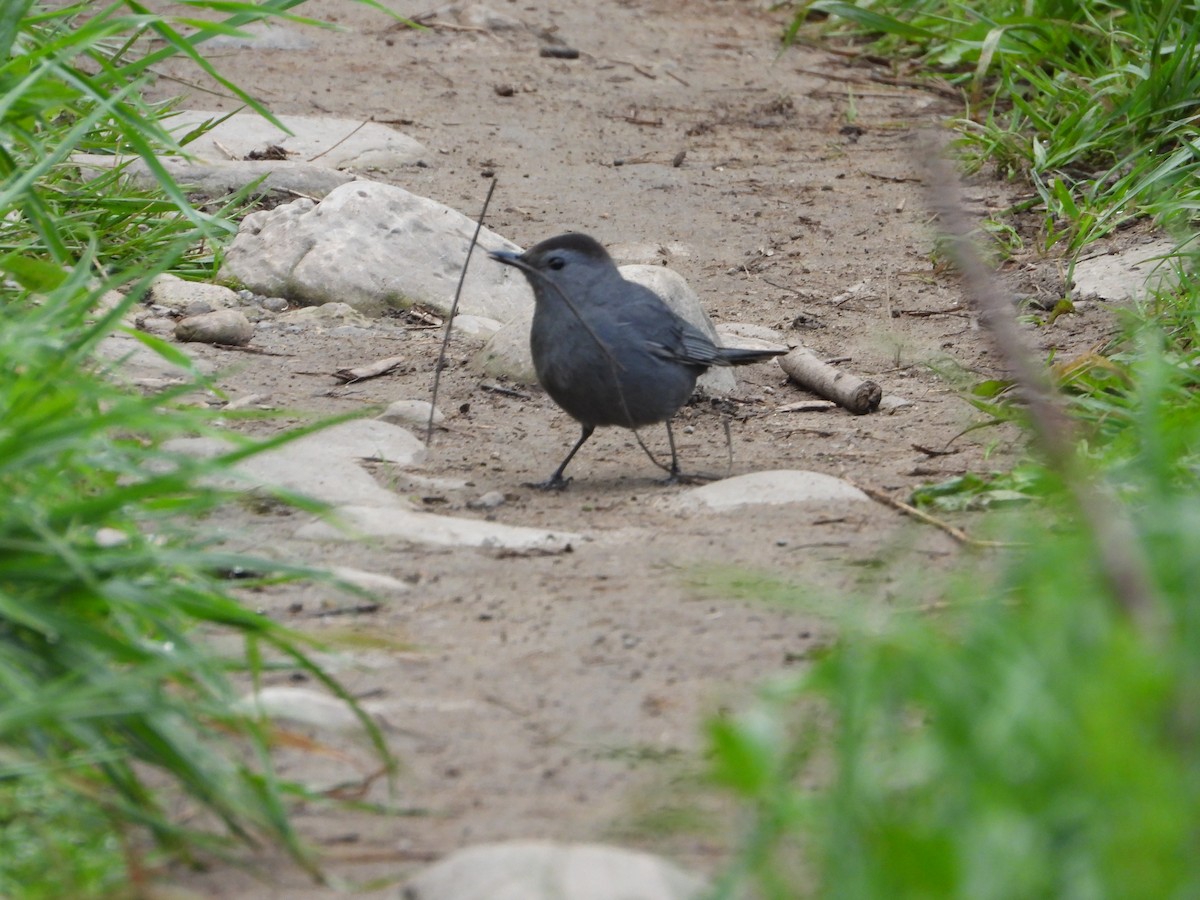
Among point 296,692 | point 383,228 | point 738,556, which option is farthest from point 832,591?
point 383,228

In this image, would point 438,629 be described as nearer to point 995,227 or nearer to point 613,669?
point 613,669

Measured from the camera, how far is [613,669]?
2895mm

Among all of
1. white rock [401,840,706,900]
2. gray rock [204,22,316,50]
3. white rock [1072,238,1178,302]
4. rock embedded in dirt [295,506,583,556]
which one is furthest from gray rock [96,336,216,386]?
gray rock [204,22,316,50]

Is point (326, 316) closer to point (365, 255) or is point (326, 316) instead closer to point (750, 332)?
point (365, 255)

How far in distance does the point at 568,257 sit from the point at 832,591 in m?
2.22

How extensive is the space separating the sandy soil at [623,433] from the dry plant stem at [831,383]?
0.07 meters

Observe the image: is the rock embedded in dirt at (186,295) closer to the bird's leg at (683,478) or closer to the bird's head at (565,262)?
the bird's head at (565,262)

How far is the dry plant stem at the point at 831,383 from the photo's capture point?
5301 millimetres

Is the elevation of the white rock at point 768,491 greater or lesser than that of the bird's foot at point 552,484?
greater

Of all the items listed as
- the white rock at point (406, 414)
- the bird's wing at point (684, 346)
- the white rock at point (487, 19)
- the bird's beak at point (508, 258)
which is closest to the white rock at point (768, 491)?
the bird's wing at point (684, 346)

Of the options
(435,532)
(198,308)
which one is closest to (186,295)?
(198,308)

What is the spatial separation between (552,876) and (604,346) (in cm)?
281

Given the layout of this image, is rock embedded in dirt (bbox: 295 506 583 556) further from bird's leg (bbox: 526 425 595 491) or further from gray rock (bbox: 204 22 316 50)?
gray rock (bbox: 204 22 316 50)

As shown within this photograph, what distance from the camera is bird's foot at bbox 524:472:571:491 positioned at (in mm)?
4578
